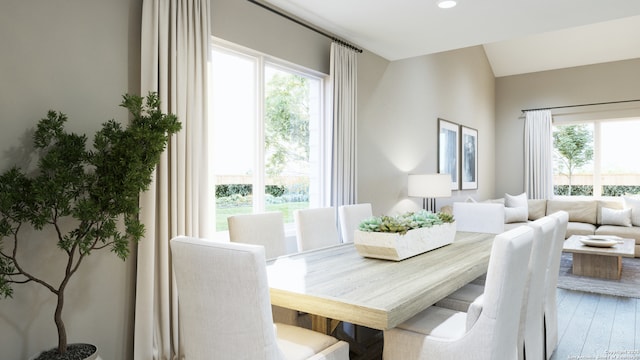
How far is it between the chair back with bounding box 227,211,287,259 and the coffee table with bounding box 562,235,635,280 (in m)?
3.52

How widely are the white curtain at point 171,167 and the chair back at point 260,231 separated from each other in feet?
1.09

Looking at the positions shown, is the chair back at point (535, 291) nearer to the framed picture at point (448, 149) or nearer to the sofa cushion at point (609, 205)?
the framed picture at point (448, 149)

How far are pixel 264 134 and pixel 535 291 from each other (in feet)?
7.15

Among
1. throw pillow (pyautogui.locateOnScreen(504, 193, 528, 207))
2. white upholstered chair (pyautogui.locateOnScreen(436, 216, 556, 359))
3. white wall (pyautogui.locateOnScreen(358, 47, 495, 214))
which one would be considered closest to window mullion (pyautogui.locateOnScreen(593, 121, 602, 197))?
throw pillow (pyautogui.locateOnScreen(504, 193, 528, 207))

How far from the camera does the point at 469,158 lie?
7.04m

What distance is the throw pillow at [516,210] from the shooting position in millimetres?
6605

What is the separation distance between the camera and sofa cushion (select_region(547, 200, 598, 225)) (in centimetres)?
656

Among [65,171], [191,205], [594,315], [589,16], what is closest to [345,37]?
[589,16]

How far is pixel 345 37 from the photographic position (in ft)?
13.3

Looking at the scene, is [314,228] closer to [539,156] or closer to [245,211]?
[245,211]

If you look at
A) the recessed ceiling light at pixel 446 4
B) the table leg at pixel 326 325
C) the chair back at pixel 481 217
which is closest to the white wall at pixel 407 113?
the chair back at pixel 481 217

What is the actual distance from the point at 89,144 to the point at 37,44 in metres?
0.51

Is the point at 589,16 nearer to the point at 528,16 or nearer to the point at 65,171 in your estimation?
the point at 528,16

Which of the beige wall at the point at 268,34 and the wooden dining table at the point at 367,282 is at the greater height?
the beige wall at the point at 268,34
